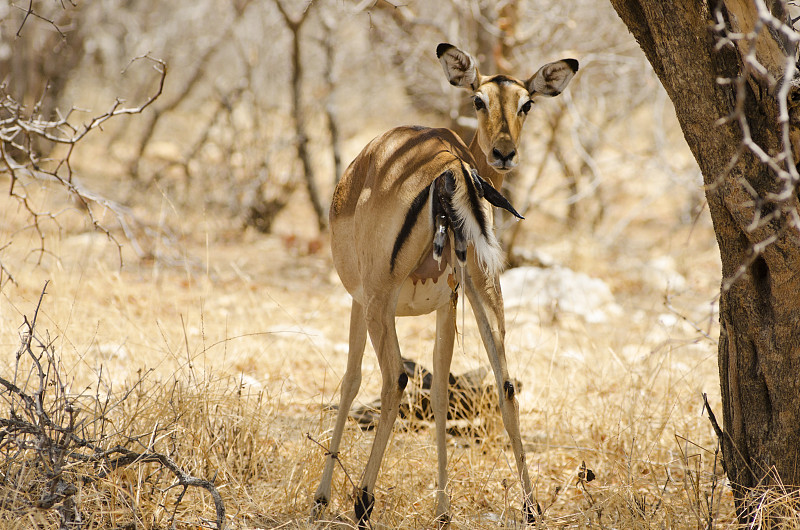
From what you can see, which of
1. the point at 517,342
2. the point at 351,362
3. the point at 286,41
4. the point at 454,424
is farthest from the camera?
the point at 286,41

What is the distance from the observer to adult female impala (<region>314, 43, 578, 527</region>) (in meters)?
3.13

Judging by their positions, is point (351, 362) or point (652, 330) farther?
point (652, 330)

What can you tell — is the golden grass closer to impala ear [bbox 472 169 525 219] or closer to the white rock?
the white rock

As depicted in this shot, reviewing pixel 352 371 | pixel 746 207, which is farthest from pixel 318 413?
pixel 746 207

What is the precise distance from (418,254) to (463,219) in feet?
0.87

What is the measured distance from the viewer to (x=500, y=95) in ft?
13.6

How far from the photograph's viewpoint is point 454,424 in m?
4.78

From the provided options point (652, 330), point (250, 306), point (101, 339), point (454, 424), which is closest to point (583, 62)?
point (652, 330)

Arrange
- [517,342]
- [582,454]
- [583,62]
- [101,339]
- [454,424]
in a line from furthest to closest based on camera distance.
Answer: [583,62]
[517,342]
[101,339]
[454,424]
[582,454]

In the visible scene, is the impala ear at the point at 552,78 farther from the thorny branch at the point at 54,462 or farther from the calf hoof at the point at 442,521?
the thorny branch at the point at 54,462

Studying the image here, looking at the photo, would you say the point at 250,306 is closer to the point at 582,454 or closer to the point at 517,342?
the point at 517,342

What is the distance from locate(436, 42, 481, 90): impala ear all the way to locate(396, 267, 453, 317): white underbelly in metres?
1.43

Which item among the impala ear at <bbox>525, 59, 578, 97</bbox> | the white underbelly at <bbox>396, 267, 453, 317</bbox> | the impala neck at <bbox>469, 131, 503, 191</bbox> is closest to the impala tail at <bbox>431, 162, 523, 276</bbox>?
the white underbelly at <bbox>396, 267, 453, 317</bbox>

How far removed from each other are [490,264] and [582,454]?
185cm
